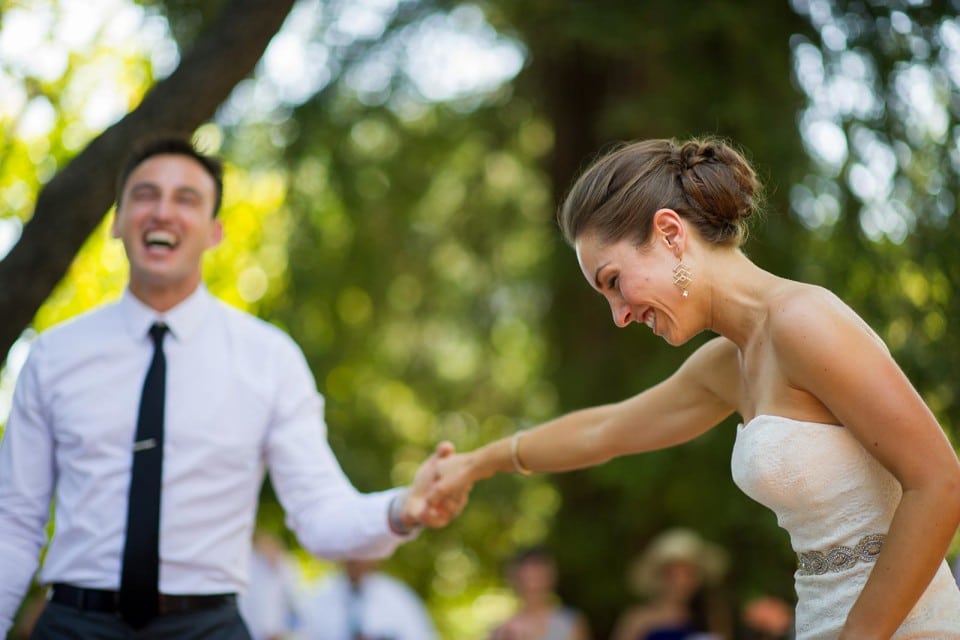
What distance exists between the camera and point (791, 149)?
6613 millimetres

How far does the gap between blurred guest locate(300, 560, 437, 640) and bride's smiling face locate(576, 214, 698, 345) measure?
19.9ft

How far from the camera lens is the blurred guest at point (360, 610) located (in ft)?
27.6

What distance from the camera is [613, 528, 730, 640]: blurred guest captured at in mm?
7836

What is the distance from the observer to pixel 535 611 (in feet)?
26.8

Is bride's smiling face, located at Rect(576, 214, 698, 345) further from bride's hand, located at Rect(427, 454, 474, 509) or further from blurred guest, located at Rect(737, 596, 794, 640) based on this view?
blurred guest, located at Rect(737, 596, 794, 640)

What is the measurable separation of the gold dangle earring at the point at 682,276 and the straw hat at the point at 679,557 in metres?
5.40

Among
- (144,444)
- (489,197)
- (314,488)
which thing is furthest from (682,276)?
(489,197)

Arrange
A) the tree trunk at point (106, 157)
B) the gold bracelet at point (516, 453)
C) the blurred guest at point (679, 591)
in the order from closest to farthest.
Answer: the gold bracelet at point (516, 453) → the tree trunk at point (106, 157) → the blurred guest at point (679, 591)

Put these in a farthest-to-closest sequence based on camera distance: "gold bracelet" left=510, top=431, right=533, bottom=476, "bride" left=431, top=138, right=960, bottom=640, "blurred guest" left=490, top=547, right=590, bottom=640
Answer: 1. "blurred guest" left=490, top=547, right=590, bottom=640
2. "gold bracelet" left=510, top=431, right=533, bottom=476
3. "bride" left=431, top=138, right=960, bottom=640

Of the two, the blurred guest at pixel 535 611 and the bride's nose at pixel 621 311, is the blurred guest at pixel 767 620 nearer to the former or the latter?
the blurred guest at pixel 535 611

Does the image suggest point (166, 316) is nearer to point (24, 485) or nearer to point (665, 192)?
point (24, 485)

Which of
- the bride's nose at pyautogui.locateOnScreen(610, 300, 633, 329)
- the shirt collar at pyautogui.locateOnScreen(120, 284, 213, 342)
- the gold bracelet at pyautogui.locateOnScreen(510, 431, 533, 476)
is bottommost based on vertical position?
the gold bracelet at pyautogui.locateOnScreen(510, 431, 533, 476)

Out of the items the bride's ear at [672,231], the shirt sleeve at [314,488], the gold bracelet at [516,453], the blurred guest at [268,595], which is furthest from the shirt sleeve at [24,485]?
the blurred guest at [268,595]

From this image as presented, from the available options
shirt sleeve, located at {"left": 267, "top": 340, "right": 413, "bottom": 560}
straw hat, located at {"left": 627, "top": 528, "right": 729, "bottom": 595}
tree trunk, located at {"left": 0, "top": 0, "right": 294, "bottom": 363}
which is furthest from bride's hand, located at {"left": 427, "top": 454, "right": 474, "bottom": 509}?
straw hat, located at {"left": 627, "top": 528, "right": 729, "bottom": 595}
